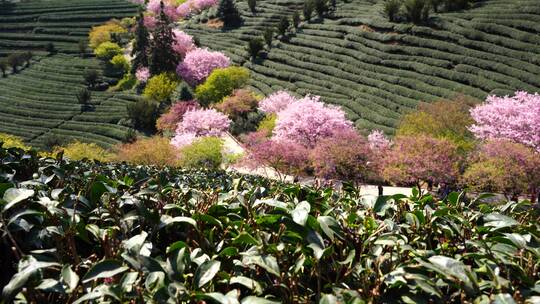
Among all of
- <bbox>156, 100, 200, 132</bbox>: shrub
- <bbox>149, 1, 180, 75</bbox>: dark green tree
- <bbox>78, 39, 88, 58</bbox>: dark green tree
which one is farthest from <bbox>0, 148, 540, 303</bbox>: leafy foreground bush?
<bbox>78, 39, 88, 58</bbox>: dark green tree

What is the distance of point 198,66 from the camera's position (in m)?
53.0

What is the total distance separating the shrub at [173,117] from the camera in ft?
141

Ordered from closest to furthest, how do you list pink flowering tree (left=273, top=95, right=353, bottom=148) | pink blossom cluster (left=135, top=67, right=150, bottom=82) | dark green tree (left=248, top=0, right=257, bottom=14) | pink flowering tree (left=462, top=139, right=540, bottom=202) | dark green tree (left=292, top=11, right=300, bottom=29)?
pink flowering tree (left=462, top=139, right=540, bottom=202)
pink flowering tree (left=273, top=95, right=353, bottom=148)
pink blossom cluster (left=135, top=67, right=150, bottom=82)
dark green tree (left=292, top=11, right=300, bottom=29)
dark green tree (left=248, top=0, right=257, bottom=14)

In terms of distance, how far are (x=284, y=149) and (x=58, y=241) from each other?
2482 cm

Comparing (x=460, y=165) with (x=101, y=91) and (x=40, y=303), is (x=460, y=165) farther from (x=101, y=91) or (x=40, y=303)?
(x=101, y=91)

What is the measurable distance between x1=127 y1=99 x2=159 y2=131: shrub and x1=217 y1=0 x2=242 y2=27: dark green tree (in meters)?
32.5

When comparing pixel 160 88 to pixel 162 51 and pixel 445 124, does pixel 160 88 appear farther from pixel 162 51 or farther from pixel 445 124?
pixel 445 124

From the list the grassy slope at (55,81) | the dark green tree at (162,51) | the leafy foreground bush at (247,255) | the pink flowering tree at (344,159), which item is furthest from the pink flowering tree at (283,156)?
the dark green tree at (162,51)

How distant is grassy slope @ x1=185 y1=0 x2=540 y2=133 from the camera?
39.0 metres

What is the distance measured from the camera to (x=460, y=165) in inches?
920

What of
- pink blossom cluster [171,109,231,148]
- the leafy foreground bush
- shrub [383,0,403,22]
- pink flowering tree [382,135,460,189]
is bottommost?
pink blossom cluster [171,109,231,148]

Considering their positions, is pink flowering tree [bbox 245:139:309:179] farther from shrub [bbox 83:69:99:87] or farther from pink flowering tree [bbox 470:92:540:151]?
shrub [bbox 83:69:99:87]

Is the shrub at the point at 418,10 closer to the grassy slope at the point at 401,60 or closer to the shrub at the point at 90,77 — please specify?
the grassy slope at the point at 401,60

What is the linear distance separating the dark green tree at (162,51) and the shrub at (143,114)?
29.9ft
